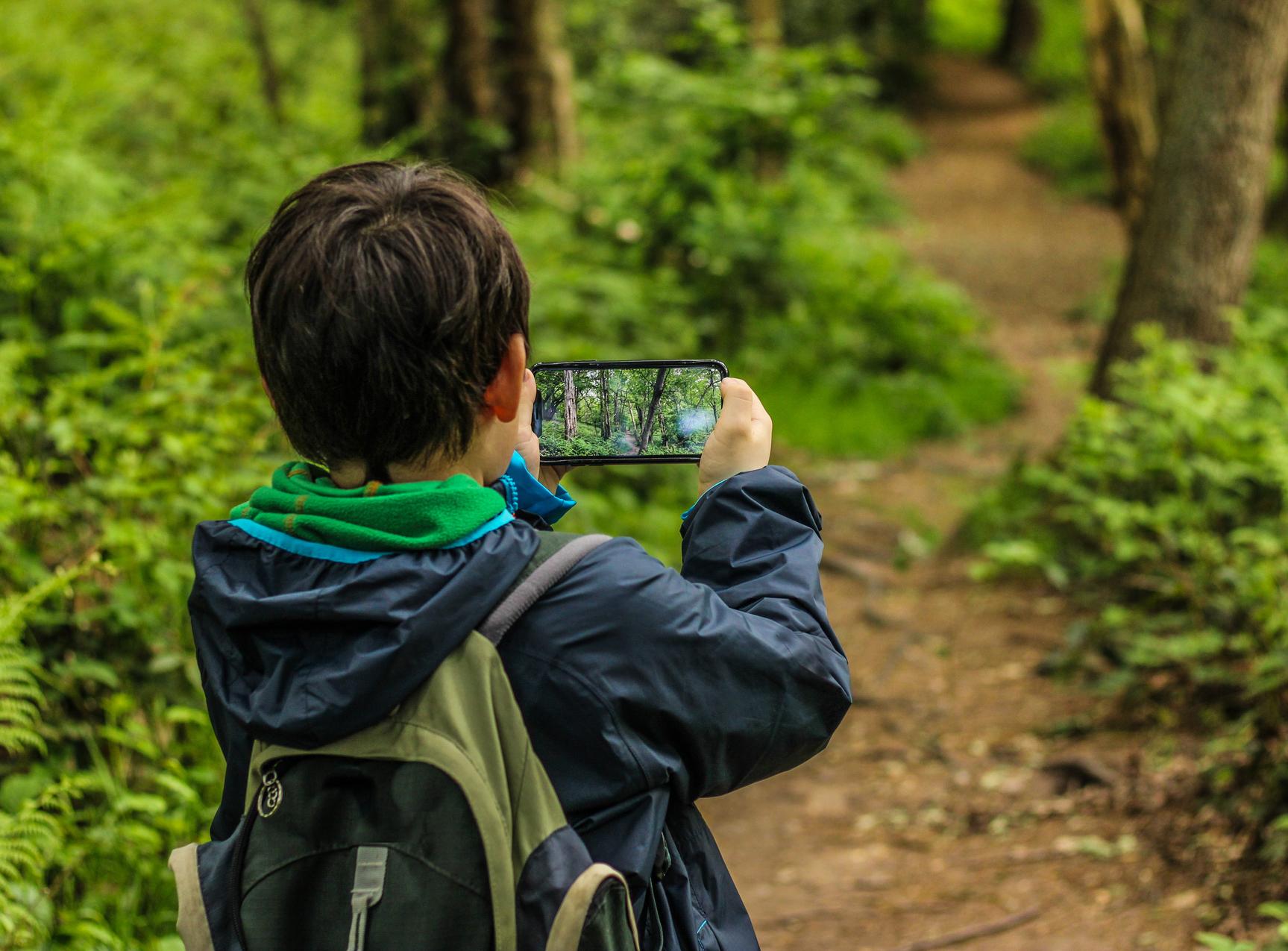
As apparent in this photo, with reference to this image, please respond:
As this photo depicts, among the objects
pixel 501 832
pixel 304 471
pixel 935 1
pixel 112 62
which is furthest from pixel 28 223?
pixel 935 1

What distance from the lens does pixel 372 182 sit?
1298mm

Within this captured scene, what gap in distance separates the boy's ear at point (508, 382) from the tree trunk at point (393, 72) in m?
9.77

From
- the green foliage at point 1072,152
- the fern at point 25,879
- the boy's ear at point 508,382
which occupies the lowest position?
the green foliage at point 1072,152

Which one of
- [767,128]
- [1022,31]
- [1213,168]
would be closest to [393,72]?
[767,128]

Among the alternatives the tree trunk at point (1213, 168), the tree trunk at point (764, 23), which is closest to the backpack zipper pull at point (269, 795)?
the tree trunk at point (1213, 168)

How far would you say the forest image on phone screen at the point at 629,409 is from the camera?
164 centimetres

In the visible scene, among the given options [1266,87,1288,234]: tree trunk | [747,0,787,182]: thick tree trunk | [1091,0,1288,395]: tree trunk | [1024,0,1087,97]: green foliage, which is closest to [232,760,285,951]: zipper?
[1091,0,1288,395]: tree trunk

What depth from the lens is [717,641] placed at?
4.28ft

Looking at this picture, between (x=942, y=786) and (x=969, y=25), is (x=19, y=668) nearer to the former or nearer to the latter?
(x=942, y=786)

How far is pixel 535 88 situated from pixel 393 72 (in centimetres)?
134

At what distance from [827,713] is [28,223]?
4.47 m

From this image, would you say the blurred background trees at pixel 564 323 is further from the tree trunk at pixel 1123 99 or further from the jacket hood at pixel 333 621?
the jacket hood at pixel 333 621

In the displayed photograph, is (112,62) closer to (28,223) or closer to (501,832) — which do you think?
(28,223)

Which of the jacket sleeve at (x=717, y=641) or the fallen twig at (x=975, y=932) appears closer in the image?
the jacket sleeve at (x=717, y=641)
